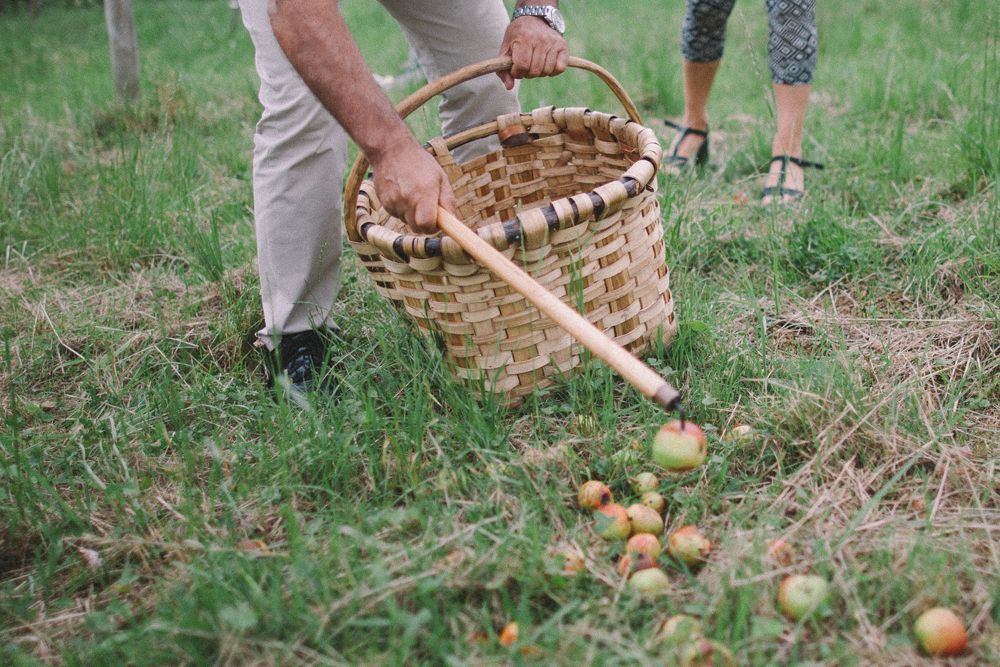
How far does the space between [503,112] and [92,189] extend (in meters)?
1.69

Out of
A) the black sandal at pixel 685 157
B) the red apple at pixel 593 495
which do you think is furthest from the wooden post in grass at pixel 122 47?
the red apple at pixel 593 495

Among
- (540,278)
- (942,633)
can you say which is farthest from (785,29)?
(942,633)

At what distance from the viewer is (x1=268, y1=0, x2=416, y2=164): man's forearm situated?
144 centimetres

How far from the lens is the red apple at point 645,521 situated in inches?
53.7

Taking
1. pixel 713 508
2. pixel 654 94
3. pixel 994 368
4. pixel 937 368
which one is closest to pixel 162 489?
pixel 713 508

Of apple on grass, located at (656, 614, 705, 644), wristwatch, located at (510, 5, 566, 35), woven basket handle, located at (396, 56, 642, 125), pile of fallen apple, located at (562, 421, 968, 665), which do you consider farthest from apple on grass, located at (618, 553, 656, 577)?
wristwatch, located at (510, 5, 566, 35)

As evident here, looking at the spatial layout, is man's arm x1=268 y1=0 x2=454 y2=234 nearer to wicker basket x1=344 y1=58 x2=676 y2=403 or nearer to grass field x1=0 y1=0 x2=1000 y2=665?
wicker basket x1=344 y1=58 x2=676 y2=403

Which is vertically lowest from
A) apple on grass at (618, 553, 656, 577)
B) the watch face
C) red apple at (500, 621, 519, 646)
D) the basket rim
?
apple on grass at (618, 553, 656, 577)

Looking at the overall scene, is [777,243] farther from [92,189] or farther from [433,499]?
[92,189]

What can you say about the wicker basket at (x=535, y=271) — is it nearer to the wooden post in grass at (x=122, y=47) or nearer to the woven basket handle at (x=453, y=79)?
the woven basket handle at (x=453, y=79)

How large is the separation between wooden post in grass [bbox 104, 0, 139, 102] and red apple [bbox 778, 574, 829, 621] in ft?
11.9

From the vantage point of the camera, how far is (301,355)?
1.95 meters

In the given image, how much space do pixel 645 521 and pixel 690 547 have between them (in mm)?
93

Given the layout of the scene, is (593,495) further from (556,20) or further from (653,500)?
(556,20)
